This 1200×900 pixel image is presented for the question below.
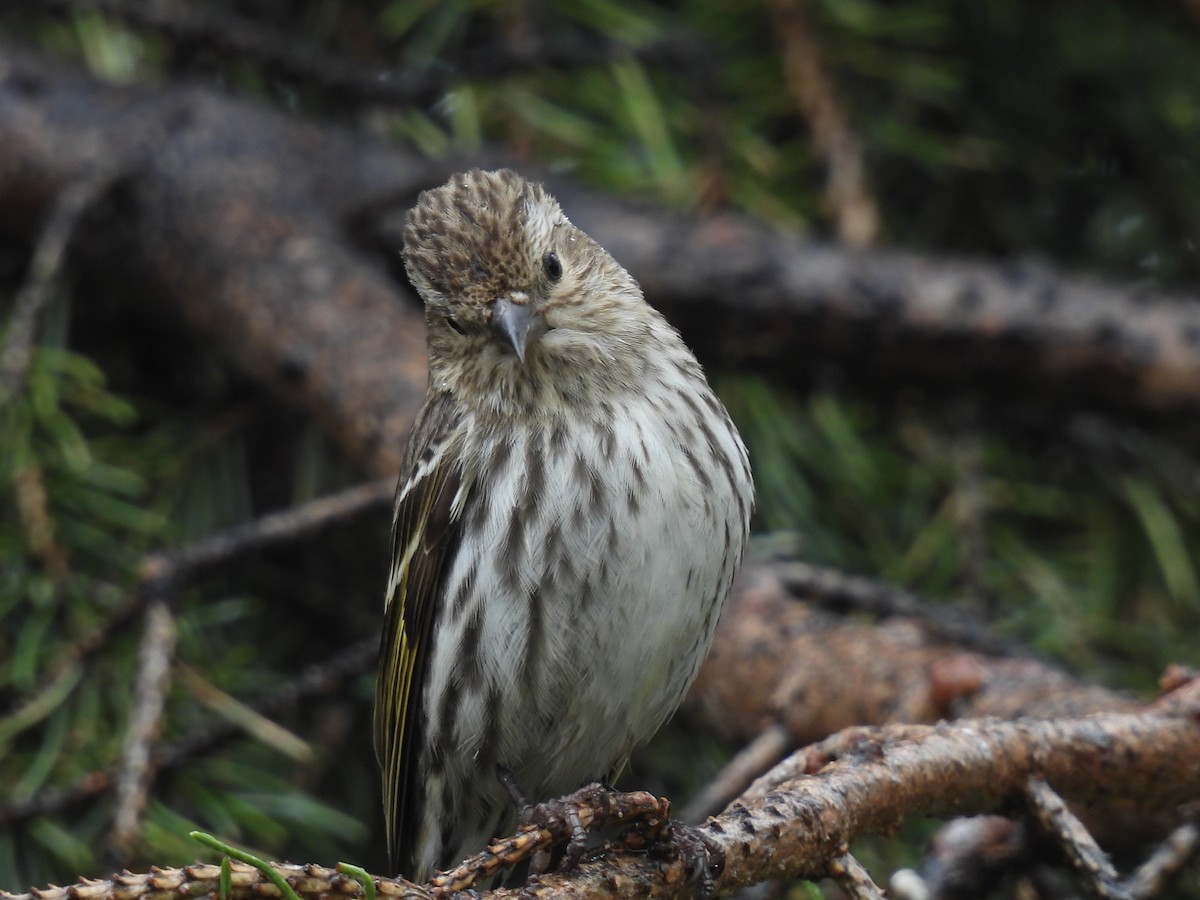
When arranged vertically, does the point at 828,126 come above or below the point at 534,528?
above

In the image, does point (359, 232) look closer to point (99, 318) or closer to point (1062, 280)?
point (99, 318)

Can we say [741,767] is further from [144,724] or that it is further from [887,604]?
[144,724]

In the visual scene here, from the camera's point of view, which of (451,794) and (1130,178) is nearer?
(451,794)

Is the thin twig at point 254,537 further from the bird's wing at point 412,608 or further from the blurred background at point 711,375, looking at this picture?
the bird's wing at point 412,608

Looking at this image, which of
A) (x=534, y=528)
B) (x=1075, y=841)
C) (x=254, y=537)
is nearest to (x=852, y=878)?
(x=1075, y=841)

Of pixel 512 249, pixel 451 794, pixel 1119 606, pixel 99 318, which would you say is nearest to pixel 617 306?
pixel 512 249

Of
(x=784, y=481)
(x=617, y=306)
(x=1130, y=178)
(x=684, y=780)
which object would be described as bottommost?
(x=684, y=780)
